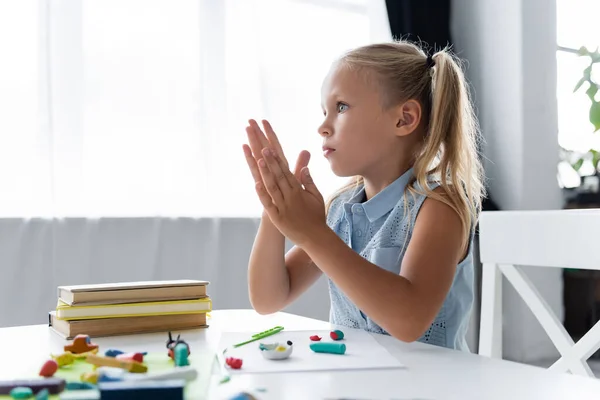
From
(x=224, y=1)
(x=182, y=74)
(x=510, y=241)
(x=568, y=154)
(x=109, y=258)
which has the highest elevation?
(x=224, y=1)

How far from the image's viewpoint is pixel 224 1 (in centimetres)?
253

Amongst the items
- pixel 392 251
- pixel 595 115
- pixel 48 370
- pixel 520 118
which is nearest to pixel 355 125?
pixel 392 251

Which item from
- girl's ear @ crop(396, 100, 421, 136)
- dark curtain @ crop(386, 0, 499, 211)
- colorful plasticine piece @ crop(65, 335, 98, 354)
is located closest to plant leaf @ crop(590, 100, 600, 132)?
girl's ear @ crop(396, 100, 421, 136)

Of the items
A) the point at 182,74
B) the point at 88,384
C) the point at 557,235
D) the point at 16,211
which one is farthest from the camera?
the point at 182,74

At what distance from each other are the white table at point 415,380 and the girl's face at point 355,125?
0.43 m

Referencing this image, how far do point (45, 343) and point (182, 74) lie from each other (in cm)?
165

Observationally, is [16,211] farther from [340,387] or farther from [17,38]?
[340,387]

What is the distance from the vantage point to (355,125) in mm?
1188

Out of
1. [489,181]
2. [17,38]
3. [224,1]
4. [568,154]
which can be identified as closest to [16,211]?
[17,38]

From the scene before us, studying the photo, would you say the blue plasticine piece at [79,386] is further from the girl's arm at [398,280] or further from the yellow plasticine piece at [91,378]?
the girl's arm at [398,280]

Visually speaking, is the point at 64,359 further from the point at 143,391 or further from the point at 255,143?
the point at 255,143

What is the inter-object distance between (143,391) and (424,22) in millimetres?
2808

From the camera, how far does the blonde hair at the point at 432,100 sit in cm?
122

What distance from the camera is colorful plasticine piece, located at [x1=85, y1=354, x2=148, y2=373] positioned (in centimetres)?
63
